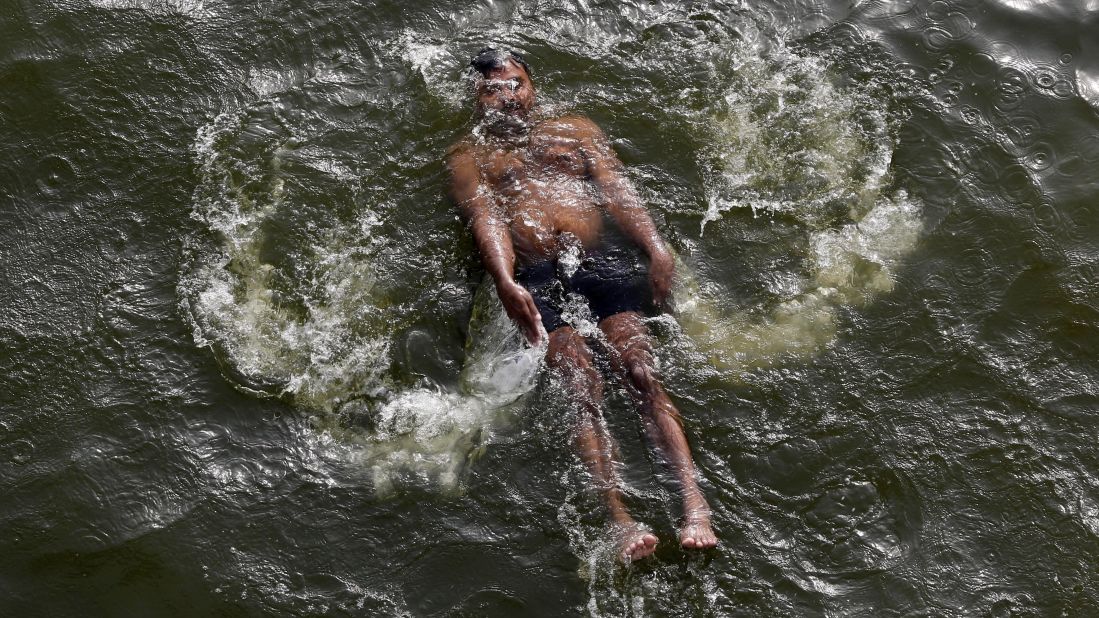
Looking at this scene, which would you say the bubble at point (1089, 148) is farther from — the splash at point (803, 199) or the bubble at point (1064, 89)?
the splash at point (803, 199)

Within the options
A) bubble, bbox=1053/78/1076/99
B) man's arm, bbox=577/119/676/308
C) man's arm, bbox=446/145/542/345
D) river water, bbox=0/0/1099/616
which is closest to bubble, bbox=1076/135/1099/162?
river water, bbox=0/0/1099/616

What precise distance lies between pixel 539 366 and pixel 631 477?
0.82m

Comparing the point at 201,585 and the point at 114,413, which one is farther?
the point at 114,413

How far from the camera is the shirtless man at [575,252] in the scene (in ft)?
15.2

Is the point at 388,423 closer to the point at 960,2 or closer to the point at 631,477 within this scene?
the point at 631,477

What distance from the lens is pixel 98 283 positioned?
17.7 ft

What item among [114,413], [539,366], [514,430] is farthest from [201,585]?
[539,366]

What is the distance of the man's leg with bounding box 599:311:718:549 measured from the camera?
4.36m

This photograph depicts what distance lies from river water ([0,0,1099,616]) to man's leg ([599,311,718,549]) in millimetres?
113

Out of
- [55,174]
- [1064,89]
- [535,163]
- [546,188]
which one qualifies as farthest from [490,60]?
[1064,89]

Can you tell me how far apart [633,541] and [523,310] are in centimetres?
137

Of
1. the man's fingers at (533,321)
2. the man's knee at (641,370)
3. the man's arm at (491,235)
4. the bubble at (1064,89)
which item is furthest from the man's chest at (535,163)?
the bubble at (1064,89)

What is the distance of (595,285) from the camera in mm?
5219

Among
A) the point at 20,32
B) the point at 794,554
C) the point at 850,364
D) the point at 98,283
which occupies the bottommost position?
the point at 794,554
